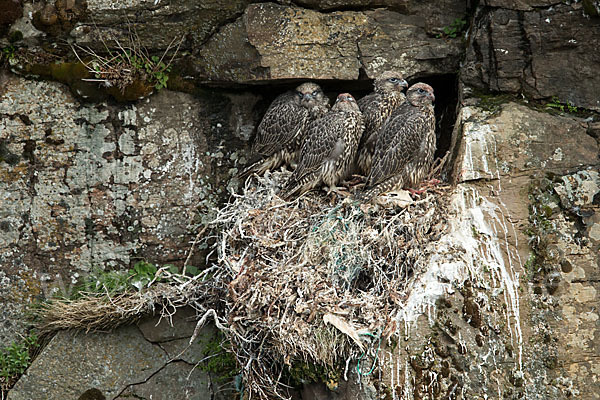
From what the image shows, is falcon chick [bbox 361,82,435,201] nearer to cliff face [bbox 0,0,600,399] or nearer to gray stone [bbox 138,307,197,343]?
cliff face [bbox 0,0,600,399]

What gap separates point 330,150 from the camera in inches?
235

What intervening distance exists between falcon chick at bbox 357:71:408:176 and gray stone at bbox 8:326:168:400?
7.47 ft

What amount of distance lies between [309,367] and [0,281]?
104 inches

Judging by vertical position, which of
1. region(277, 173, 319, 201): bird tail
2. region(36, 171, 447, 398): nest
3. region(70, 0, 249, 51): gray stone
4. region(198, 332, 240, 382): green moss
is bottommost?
region(198, 332, 240, 382): green moss

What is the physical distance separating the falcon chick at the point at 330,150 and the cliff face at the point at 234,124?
344mm

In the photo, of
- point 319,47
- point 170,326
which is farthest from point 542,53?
point 170,326

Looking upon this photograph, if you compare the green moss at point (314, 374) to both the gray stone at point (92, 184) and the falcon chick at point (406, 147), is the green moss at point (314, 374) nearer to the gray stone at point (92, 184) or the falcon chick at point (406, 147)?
the falcon chick at point (406, 147)

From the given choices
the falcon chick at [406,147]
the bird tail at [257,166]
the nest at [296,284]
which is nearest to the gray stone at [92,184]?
the bird tail at [257,166]

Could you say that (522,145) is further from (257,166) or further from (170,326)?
(170,326)

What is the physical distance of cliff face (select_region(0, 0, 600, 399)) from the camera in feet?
17.5

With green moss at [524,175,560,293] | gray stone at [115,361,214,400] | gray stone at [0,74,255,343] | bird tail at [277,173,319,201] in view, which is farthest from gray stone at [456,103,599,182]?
gray stone at [115,361,214,400]

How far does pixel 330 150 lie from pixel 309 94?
0.56 m

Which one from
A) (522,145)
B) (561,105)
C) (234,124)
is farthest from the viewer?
(234,124)

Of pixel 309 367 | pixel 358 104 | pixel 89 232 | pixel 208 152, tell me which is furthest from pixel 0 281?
pixel 358 104
